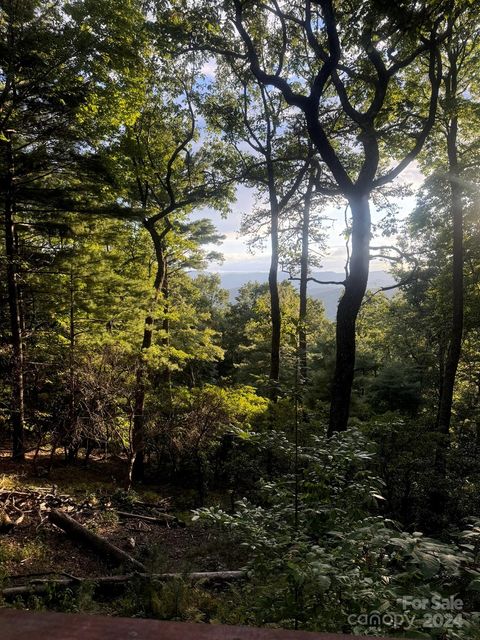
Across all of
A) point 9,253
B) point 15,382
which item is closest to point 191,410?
point 15,382

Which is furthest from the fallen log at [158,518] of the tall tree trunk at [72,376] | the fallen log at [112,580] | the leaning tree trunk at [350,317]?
the leaning tree trunk at [350,317]

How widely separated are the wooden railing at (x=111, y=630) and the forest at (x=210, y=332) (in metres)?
1.38

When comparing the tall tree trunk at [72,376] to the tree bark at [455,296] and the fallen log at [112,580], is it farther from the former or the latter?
the tree bark at [455,296]

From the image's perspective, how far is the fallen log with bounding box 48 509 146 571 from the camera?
6520 mm

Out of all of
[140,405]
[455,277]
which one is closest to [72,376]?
[140,405]

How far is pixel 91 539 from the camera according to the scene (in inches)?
284

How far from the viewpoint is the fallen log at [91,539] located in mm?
6520

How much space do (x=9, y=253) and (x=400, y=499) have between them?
12.4 meters

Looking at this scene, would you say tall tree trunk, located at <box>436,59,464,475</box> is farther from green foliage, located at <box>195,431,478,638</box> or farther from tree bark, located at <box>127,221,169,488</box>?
green foliage, located at <box>195,431,478,638</box>

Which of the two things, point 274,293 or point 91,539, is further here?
point 274,293

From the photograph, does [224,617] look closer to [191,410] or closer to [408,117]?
[191,410]

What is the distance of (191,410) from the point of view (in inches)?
473

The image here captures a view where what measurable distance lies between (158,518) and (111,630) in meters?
10.1

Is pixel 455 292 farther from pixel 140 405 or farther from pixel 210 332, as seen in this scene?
pixel 140 405
